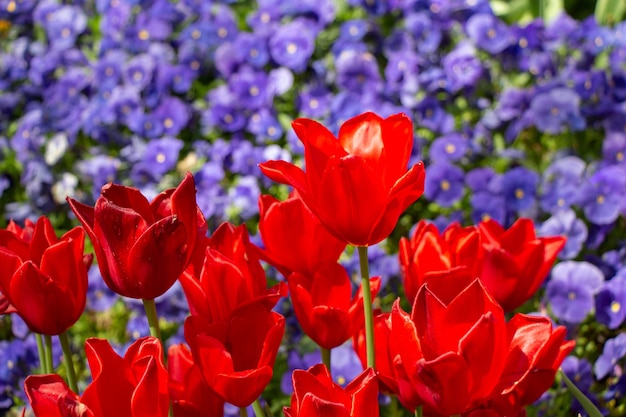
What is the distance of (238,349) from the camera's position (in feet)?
3.19

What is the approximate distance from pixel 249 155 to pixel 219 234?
178 centimetres

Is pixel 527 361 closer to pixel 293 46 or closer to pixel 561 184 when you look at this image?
pixel 561 184

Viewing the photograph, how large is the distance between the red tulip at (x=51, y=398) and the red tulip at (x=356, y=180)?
0.27 m

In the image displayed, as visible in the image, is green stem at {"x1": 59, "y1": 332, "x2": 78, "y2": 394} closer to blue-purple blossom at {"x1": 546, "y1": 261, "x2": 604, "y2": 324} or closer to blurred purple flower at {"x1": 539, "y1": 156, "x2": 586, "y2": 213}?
blue-purple blossom at {"x1": 546, "y1": 261, "x2": 604, "y2": 324}

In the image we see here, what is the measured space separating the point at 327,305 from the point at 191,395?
6.7 inches

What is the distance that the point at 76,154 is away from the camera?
326cm

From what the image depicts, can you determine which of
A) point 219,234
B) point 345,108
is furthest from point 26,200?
point 219,234

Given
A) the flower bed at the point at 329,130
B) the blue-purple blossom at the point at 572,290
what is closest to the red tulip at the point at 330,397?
the flower bed at the point at 329,130

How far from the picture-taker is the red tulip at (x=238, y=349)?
3.04 feet

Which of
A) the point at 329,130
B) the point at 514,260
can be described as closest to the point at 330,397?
the point at 514,260

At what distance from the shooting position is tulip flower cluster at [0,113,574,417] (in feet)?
2.85

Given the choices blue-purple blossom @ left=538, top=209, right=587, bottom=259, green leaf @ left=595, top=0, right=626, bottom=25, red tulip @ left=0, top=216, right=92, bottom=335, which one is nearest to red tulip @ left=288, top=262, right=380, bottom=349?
red tulip @ left=0, top=216, right=92, bottom=335

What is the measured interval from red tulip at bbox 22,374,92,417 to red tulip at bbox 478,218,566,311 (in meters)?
0.47

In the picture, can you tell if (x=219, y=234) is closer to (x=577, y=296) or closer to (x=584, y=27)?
(x=577, y=296)
